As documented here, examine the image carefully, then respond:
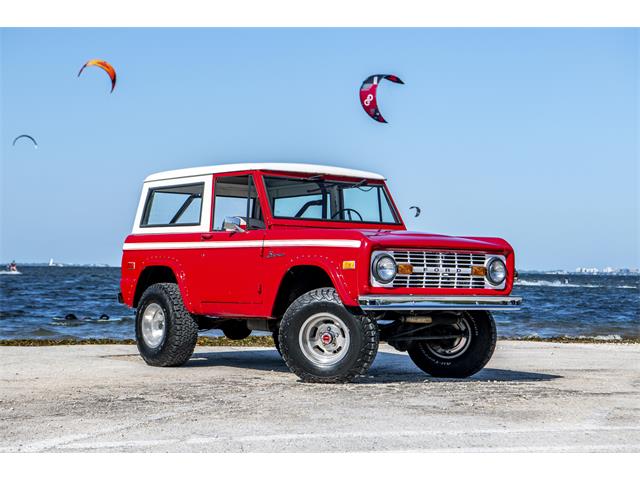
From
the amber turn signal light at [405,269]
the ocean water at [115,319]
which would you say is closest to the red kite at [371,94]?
the amber turn signal light at [405,269]

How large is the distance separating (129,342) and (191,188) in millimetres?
5530

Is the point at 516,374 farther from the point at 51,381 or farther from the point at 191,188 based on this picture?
the point at 51,381

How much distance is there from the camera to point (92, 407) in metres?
8.09

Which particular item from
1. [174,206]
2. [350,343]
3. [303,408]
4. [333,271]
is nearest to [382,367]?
[350,343]

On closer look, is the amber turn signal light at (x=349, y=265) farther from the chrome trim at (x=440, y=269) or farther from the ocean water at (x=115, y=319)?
the ocean water at (x=115, y=319)

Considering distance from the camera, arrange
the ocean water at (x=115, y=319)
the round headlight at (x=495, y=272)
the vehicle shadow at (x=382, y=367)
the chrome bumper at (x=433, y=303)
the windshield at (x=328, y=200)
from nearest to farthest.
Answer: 1. the chrome bumper at (x=433, y=303)
2. the round headlight at (x=495, y=272)
3. the vehicle shadow at (x=382, y=367)
4. the windshield at (x=328, y=200)
5. the ocean water at (x=115, y=319)

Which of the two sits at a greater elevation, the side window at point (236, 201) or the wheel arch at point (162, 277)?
the side window at point (236, 201)

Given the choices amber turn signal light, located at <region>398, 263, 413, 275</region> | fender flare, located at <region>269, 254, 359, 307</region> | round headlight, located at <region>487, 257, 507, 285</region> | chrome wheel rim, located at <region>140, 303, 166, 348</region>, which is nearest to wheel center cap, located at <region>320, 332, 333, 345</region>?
fender flare, located at <region>269, 254, 359, 307</region>

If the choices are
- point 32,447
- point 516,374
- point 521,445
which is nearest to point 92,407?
point 32,447

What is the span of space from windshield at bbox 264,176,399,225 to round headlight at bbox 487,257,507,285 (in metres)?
1.64

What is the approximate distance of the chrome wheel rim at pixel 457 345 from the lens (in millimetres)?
10898

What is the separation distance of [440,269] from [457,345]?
57.8 inches

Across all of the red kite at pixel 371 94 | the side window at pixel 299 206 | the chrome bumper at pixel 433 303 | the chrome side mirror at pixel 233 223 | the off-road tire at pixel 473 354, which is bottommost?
the off-road tire at pixel 473 354

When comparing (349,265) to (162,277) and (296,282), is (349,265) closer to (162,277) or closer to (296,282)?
(296,282)
